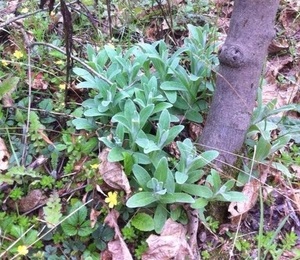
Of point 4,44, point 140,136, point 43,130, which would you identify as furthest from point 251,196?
point 4,44

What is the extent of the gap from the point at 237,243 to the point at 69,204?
2.01 ft

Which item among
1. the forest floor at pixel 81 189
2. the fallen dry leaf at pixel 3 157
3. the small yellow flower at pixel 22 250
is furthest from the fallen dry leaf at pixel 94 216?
the fallen dry leaf at pixel 3 157

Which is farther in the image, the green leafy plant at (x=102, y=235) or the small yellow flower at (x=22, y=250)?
the green leafy plant at (x=102, y=235)

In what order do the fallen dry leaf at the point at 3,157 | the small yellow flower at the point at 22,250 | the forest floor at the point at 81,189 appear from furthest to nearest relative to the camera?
the fallen dry leaf at the point at 3,157
the forest floor at the point at 81,189
the small yellow flower at the point at 22,250

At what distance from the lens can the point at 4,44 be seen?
213cm

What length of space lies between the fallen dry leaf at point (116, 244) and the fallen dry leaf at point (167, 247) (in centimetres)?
6

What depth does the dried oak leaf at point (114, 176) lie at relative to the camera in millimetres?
1372

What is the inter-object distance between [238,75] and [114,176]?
574 millimetres

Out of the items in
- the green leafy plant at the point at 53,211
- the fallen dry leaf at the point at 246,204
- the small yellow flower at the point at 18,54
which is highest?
the small yellow flower at the point at 18,54

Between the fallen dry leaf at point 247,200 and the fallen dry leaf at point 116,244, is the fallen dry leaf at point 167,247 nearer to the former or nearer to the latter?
the fallen dry leaf at point 116,244

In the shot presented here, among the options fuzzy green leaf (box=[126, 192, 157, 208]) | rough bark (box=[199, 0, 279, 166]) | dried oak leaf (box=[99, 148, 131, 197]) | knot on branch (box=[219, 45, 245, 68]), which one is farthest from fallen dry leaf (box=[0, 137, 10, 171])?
knot on branch (box=[219, 45, 245, 68])

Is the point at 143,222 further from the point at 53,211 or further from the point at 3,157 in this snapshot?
the point at 3,157

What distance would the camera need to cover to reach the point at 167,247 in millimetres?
1289

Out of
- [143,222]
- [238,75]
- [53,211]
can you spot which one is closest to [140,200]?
[143,222]
